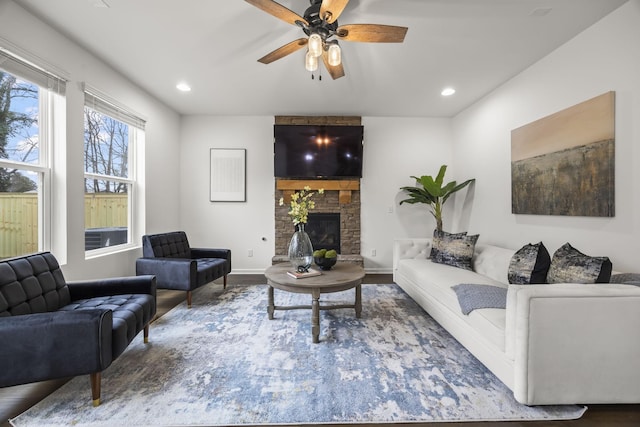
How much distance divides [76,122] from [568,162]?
4.58 meters

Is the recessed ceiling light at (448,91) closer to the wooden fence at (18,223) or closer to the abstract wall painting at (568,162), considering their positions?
the abstract wall painting at (568,162)

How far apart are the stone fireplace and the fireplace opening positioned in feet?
0.08

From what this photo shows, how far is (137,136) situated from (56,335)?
3.00m

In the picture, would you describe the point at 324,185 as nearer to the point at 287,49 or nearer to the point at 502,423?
the point at 287,49

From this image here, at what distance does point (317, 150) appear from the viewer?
466cm

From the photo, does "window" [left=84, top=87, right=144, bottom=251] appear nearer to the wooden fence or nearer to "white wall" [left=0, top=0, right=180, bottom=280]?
"white wall" [left=0, top=0, right=180, bottom=280]

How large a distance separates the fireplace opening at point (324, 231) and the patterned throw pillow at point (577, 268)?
305cm

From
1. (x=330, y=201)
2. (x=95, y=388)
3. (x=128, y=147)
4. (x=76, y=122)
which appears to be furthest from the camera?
(x=330, y=201)

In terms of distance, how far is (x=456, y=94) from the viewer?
12.4ft

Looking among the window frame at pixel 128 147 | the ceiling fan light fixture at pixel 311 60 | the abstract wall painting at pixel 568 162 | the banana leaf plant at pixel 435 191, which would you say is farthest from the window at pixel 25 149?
the abstract wall painting at pixel 568 162

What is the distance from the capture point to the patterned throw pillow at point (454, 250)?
10.4 feet

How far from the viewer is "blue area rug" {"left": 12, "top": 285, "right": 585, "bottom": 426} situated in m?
1.51

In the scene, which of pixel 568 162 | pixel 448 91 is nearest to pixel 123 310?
pixel 568 162

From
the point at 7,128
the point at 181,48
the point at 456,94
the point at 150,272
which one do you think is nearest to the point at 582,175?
the point at 456,94
